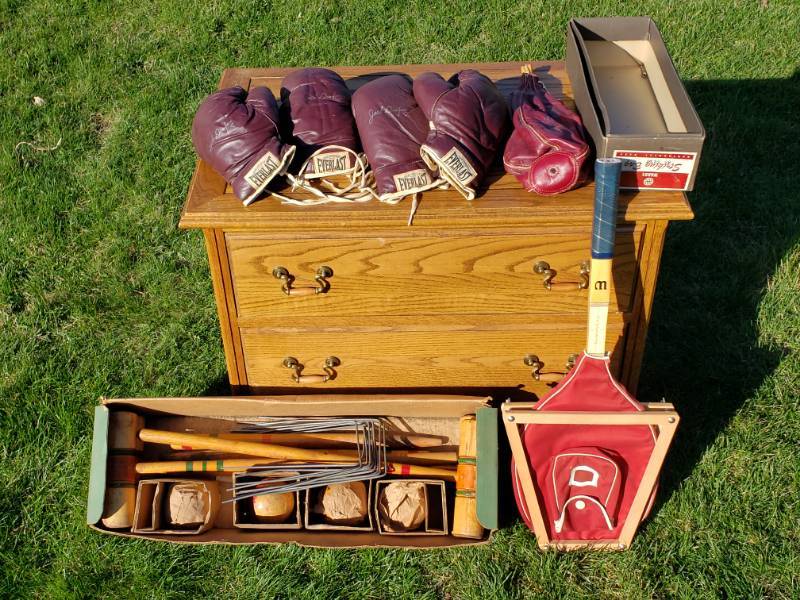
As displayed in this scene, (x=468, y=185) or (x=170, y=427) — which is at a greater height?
(x=468, y=185)

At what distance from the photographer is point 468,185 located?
8.89ft

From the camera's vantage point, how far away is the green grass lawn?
3.02 m

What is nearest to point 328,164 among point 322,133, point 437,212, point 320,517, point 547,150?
point 322,133

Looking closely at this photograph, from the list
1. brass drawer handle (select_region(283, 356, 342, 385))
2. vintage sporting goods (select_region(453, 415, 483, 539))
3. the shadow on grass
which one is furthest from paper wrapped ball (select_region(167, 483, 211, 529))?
the shadow on grass

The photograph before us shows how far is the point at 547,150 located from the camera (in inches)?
106

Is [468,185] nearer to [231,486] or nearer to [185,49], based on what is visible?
[231,486]

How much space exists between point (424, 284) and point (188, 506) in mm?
1187

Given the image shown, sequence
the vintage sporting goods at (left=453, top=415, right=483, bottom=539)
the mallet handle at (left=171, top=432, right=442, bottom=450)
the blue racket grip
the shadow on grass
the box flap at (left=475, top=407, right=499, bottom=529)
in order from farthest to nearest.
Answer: the shadow on grass, the mallet handle at (left=171, top=432, right=442, bottom=450), the vintage sporting goods at (left=453, top=415, right=483, bottom=539), the box flap at (left=475, top=407, right=499, bottom=529), the blue racket grip

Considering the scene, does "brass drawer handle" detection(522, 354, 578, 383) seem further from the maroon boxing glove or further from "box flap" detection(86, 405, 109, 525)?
"box flap" detection(86, 405, 109, 525)

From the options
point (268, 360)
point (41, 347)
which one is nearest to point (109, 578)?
point (268, 360)

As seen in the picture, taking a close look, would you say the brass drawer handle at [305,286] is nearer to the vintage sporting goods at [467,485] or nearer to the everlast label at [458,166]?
the everlast label at [458,166]

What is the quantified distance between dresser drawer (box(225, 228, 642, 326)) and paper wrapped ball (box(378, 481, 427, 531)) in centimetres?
65

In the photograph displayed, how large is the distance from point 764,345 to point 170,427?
2683mm

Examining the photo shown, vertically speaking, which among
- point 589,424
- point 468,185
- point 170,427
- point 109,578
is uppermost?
point 468,185
